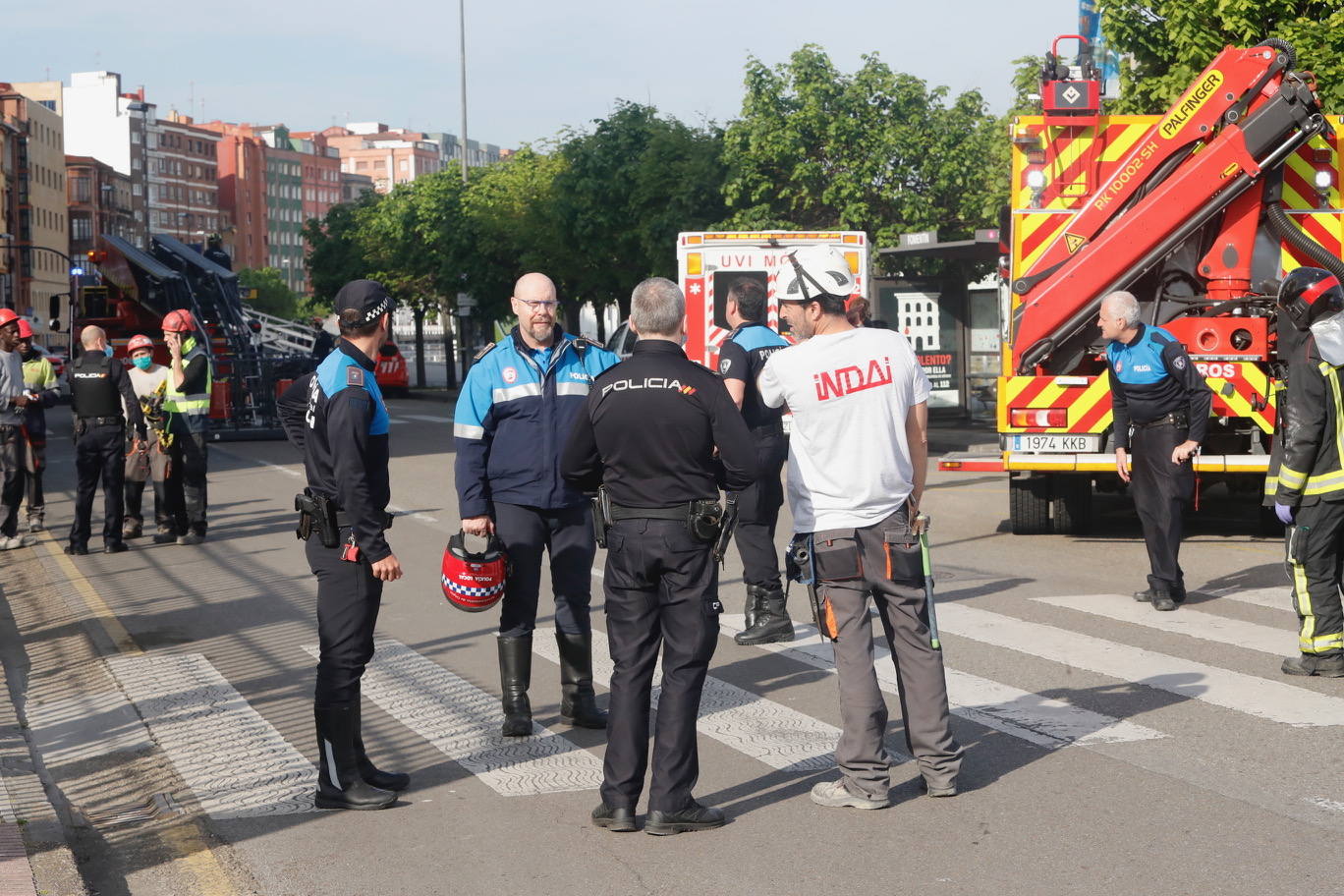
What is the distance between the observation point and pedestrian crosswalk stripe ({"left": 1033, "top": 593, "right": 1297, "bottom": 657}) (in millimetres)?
8727

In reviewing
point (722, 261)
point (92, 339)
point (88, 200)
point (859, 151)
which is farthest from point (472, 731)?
point (88, 200)

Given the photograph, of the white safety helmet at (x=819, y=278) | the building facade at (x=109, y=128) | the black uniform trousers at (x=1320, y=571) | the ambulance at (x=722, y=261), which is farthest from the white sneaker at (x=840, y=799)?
the building facade at (x=109, y=128)

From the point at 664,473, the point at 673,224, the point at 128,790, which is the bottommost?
the point at 128,790

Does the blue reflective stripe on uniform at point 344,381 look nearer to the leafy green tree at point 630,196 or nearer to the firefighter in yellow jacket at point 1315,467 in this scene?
the firefighter in yellow jacket at point 1315,467

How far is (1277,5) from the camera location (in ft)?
58.1

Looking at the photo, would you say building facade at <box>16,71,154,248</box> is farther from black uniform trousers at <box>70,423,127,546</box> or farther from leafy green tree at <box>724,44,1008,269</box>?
black uniform trousers at <box>70,423,127,546</box>

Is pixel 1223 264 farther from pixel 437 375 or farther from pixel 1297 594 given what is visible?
pixel 437 375

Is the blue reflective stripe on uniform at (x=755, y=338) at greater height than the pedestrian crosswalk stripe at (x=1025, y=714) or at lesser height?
greater

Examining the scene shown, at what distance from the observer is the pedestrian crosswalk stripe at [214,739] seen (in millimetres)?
6246

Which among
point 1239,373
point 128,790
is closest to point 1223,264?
point 1239,373

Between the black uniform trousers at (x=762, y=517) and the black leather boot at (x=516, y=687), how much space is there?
2.23m

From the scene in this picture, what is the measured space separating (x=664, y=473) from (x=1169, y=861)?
6.46 feet

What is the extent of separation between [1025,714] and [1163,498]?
2.99m

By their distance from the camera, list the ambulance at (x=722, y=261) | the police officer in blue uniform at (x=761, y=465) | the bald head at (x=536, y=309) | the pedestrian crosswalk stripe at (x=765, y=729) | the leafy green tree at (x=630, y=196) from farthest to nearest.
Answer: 1. the leafy green tree at (x=630, y=196)
2. the ambulance at (x=722, y=261)
3. the police officer in blue uniform at (x=761, y=465)
4. the bald head at (x=536, y=309)
5. the pedestrian crosswalk stripe at (x=765, y=729)
